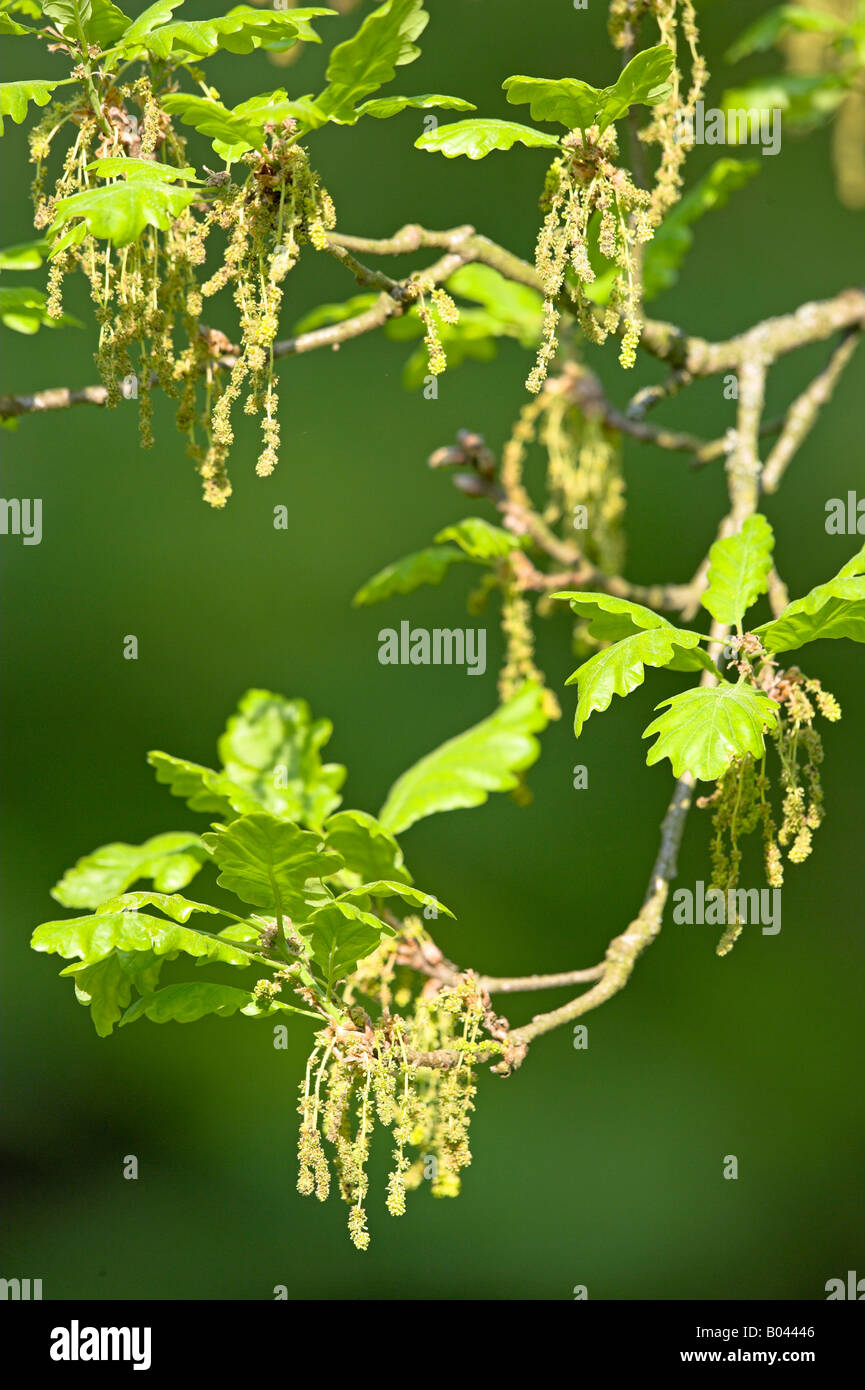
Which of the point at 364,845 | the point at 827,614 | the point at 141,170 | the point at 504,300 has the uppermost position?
the point at 504,300

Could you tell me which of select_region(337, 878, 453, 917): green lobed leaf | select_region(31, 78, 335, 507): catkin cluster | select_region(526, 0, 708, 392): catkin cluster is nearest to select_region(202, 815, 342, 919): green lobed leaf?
select_region(337, 878, 453, 917): green lobed leaf

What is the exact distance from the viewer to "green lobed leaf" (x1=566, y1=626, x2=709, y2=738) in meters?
0.94

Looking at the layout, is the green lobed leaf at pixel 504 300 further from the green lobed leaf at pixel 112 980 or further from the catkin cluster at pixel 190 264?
the green lobed leaf at pixel 112 980

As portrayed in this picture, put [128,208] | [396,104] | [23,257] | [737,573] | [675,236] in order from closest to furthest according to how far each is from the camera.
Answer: [128,208] → [396,104] → [737,573] → [23,257] → [675,236]

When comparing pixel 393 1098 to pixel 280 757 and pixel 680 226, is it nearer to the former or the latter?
pixel 280 757

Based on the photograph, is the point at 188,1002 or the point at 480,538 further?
the point at 480,538

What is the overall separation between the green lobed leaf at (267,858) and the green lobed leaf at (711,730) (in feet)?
0.89

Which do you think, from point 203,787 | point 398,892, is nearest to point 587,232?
point 398,892

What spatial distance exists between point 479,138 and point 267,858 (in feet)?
1.78

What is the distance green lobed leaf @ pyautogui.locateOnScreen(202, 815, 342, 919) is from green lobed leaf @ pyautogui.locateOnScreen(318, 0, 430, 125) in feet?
1.71

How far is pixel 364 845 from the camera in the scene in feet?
3.97

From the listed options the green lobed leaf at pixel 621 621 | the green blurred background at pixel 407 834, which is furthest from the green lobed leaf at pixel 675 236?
the green blurred background at pixel 407 834

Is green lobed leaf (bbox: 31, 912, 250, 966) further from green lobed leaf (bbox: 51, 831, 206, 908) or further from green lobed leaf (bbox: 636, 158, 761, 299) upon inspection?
green lobed leaf (bbox: 636, 158, 761, 299)
